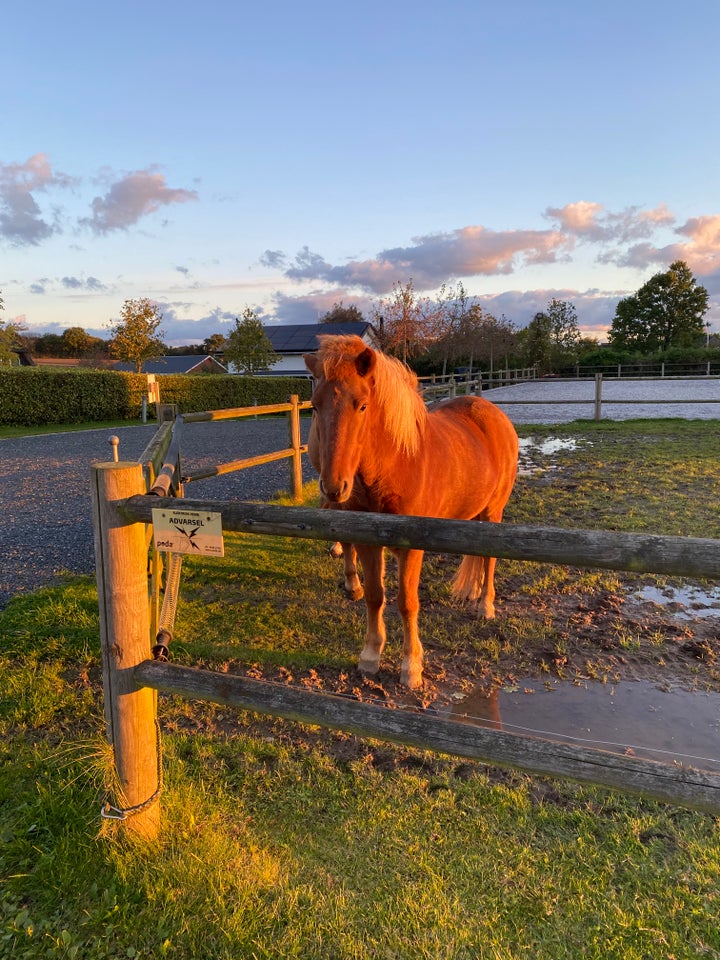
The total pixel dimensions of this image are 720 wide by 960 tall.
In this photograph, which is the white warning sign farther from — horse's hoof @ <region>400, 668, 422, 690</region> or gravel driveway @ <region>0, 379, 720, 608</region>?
gravel driveway @ <region>0, 379, 720, 608</region>

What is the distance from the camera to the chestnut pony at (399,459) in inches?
96.7

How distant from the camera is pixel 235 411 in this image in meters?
5.70

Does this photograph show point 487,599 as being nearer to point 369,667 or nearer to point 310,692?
point 369,667

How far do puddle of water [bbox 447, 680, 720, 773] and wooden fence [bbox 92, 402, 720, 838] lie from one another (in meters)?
1.24

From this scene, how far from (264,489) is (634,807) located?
7203 millimetres

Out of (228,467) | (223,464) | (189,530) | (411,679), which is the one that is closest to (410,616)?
(411,679)

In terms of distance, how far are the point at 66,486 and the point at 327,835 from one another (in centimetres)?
826

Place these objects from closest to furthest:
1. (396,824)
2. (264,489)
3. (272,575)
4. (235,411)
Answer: (396,824)
(272,575)
(235,411)
(264,489)

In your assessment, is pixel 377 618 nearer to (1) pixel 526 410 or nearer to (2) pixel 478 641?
(2) pixel 478 641

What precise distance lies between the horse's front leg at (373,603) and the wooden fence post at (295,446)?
4.14m

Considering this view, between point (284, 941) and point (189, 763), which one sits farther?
point (189, 763)

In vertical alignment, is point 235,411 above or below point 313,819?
above

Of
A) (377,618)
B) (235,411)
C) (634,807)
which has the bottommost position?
(634,807)

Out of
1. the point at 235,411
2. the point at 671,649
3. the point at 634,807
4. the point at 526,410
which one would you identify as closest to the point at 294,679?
the point at 634,807
